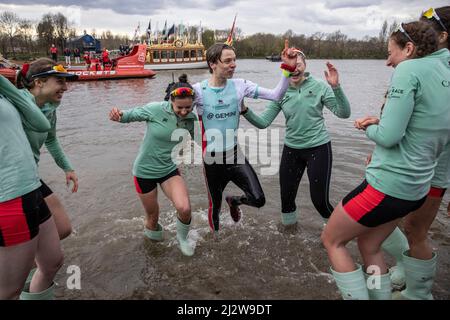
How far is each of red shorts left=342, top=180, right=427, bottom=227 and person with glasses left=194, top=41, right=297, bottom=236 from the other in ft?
5.46

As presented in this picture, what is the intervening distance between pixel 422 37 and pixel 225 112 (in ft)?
7.12

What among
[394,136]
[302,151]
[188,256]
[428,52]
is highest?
[428,52]

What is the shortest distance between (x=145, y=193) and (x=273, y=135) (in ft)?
25.1

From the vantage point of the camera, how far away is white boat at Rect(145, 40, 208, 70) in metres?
40.2

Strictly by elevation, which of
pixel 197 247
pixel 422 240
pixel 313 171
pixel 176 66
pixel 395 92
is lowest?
pixel 197 247

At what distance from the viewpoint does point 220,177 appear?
165 inches

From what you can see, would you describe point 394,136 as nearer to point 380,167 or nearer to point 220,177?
point 380,167

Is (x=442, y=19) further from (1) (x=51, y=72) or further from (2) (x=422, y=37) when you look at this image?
(1) (x=51, y=72)

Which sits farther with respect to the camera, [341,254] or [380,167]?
[341,254]

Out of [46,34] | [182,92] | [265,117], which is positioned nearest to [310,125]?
[265,117]

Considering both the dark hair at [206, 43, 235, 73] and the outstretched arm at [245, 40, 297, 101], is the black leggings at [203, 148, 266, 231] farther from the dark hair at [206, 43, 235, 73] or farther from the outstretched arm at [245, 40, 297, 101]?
the dark hair at [206, 43, 235, 73]

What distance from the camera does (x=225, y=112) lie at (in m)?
4.04
